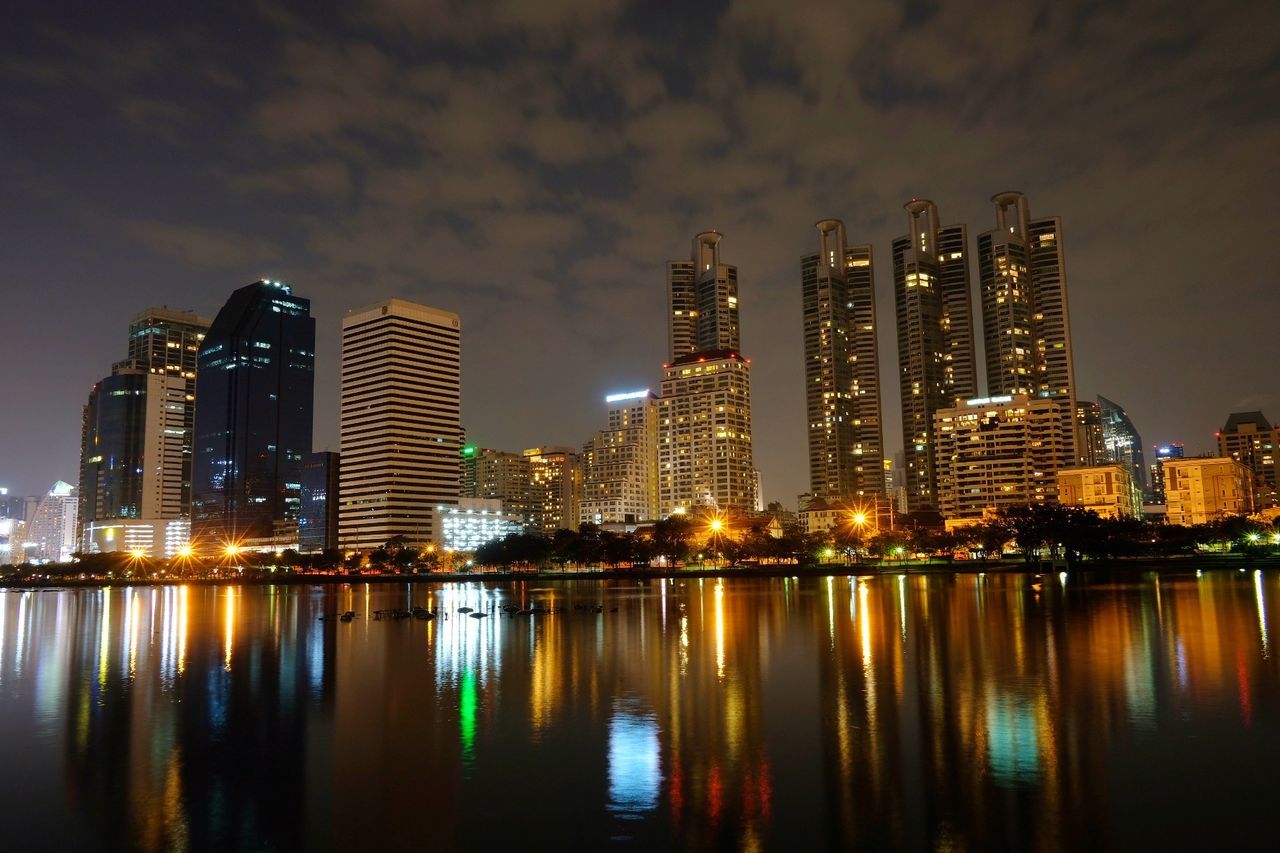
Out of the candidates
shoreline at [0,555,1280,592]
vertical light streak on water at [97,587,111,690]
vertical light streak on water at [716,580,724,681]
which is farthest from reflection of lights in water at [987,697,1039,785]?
shoreline at [0,555,1280,592]

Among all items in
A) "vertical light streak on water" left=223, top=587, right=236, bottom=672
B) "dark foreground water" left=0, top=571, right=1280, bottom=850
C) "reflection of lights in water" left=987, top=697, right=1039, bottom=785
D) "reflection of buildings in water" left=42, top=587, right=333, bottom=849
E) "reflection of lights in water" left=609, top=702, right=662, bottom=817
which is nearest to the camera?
"dark foreground water" left=0, top=571, right=1280, bottom=850

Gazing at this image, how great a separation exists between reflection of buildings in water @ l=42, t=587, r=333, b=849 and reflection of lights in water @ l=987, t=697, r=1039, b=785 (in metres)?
17.4

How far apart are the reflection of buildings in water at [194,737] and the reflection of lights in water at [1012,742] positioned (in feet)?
57.2

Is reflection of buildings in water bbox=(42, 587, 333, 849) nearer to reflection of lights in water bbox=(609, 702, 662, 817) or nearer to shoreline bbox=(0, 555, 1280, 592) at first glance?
reflection of lights in water bbox=(609, 702, 662, 817)

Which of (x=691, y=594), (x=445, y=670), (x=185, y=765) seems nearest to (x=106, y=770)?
(x=185, y=765)

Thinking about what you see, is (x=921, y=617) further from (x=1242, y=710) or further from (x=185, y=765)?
(x=185, y=765)

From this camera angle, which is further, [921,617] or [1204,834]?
[921,617]

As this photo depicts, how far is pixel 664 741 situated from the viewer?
1105 inches

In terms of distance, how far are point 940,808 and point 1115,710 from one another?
46.8 ft

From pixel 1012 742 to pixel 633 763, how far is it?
1123 centimetres

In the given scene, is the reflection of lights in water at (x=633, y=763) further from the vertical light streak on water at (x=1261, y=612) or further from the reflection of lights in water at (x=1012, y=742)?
the vertical light streak on water at (x=1261, y=612)

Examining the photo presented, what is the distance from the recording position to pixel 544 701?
3559 centimetres

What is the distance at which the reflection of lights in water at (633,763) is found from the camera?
72.6 ft

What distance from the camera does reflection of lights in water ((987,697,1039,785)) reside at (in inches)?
933
